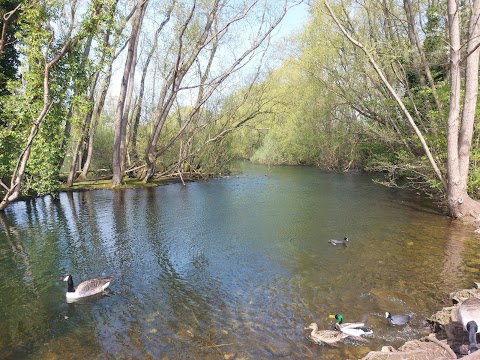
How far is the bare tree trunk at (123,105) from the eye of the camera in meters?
21.4

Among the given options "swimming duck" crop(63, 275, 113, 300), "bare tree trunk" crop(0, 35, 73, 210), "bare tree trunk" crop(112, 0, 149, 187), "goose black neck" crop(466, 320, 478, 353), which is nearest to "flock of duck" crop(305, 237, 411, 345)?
"goose black neck" crop(466, 320, 478, 353)

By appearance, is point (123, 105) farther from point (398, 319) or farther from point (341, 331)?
point (398, 319)

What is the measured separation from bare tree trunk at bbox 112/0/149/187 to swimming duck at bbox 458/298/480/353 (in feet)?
71.1

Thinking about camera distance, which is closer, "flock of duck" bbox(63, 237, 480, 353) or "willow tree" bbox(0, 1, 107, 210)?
"flock of duck" bbox(63, 237, 480, 353)

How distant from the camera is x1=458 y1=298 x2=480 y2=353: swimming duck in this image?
4.32 meters

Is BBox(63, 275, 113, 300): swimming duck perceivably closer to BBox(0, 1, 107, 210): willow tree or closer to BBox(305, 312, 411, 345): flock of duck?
BBox(305, 312, 411, 345): flock of duck

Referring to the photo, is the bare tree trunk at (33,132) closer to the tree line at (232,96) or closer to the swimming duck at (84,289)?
the tree line at (232,96)

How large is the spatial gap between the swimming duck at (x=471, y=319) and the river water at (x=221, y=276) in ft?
4.01

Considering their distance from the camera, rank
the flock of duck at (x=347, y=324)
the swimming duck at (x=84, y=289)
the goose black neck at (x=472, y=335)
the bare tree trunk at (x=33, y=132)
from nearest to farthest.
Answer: the goose black neck at (x=472, y=335) < the flock of duck at (x=347, y=324) < the swimming duck at (x=84, y=289) < the bare tree trunk at (x=33, y=132)

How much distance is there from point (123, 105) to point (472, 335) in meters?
22.6

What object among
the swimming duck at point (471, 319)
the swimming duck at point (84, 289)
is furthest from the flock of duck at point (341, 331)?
the swimming duck at point (84, 289)

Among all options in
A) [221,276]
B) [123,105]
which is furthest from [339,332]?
[123,105]

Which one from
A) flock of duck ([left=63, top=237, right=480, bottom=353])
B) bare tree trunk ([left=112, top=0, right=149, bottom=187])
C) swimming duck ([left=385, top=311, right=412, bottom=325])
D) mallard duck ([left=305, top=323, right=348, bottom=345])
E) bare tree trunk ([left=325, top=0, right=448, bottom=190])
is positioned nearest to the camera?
flock of duck ([left=63, top=237, right=480, bottom=353])

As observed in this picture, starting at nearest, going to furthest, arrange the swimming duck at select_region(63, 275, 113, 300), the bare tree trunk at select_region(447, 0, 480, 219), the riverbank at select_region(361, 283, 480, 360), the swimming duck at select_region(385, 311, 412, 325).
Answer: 1. the riverbank at select_region(361, 283, 480, 360)
2. the swimming duck at select_region(385, 311, 412, 325)
3. the swimming duck at select_region(63, 275, 113, 300)
4. the bare tree trunk at select_region(447, 0, 480, 219)
